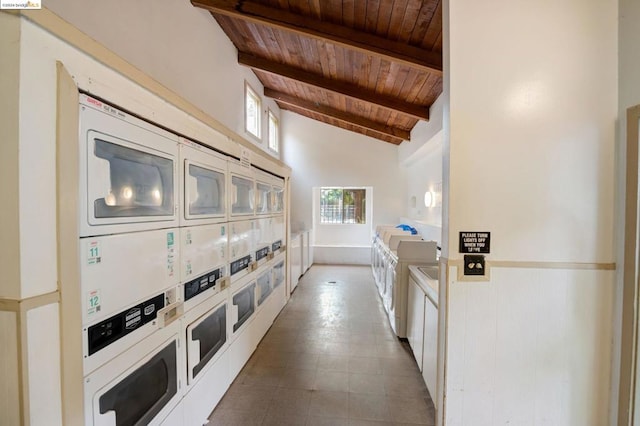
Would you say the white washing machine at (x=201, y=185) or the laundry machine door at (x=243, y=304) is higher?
the white washing machine at (x=201, y=185)

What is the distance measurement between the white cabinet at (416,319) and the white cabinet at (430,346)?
99 millimetres

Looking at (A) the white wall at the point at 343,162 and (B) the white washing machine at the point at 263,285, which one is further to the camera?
(A) the white wall at the point at 343,162

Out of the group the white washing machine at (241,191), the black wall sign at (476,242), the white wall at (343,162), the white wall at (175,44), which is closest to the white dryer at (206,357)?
the white washing machine at (241,191)

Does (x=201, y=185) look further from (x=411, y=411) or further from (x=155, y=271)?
(x=411, y=411)

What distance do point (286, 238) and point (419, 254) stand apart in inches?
73.2

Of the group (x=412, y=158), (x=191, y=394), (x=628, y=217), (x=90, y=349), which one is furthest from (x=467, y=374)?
(x=412, y=158)

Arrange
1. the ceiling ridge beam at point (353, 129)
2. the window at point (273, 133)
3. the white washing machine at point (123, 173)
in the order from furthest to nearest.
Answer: the ceiling ridge beam at point (353, 129) → the window at point (273, 133) → the white washing machine at point (123, 173)

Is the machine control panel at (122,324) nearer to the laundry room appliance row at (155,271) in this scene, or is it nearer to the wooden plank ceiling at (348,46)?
the laundry room appliance row at (155,271)

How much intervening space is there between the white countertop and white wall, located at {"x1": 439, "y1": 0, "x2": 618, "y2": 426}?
1.39 feet

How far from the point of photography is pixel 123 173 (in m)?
1.19

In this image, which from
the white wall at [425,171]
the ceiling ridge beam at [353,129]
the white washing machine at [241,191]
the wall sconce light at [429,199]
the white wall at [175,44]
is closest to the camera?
the white wall at [175,44]

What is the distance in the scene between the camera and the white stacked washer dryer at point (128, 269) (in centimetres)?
102

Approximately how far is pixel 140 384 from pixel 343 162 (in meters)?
5.79

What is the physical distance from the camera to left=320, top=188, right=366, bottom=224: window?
6.96 metres
